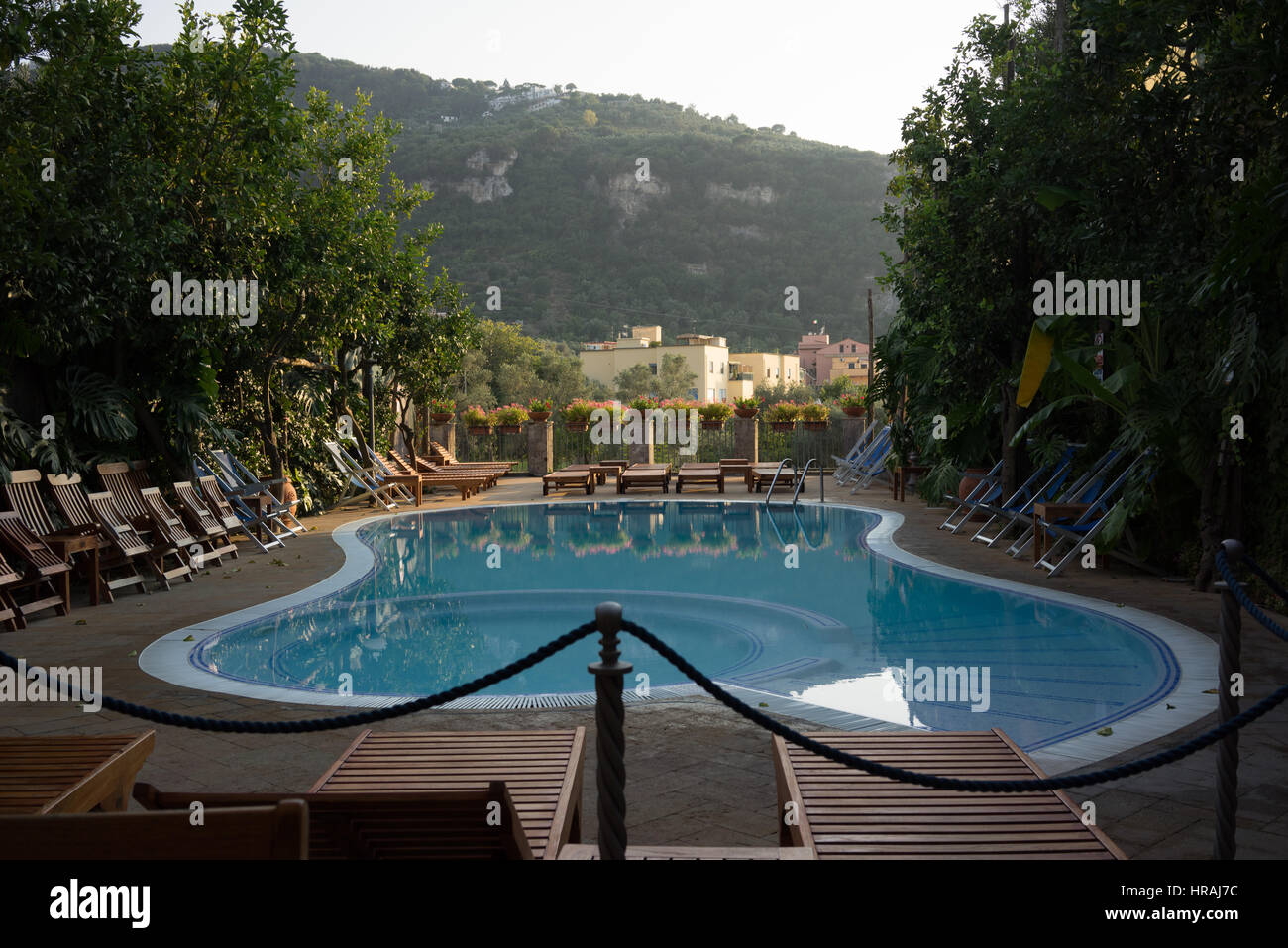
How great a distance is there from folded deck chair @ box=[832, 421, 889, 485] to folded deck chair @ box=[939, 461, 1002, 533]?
5.87m

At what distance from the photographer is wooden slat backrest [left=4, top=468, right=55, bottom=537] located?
8.05m

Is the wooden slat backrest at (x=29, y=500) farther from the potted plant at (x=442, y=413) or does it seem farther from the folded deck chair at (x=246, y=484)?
the potted plant at (x=442, y=413)

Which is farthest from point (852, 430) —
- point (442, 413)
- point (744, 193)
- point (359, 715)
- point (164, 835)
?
point (744, 193)

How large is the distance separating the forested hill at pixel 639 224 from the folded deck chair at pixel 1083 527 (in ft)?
118

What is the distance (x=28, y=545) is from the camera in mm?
7398

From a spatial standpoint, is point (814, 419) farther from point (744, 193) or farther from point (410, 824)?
point (744, 193)

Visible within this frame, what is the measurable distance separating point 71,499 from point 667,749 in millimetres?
6522

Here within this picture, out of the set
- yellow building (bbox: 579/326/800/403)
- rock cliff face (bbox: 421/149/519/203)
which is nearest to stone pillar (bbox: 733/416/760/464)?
yellow building (bbox: 579/326/800/403)

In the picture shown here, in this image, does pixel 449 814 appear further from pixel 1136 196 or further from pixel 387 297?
pixel 387 297

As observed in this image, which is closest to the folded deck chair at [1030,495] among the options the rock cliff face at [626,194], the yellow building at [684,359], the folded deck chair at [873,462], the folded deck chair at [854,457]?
the folded deck chair at [873,462]

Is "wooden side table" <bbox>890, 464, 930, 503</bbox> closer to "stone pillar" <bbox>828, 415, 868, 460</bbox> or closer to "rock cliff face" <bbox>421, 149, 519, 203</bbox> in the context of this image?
"stone pillar" <bbox>828, 415, 868, 460</bbox>

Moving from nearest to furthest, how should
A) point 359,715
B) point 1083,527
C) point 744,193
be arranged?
point 359,715 → point 1083,527 → point 744,193

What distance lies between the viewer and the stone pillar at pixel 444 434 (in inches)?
859
